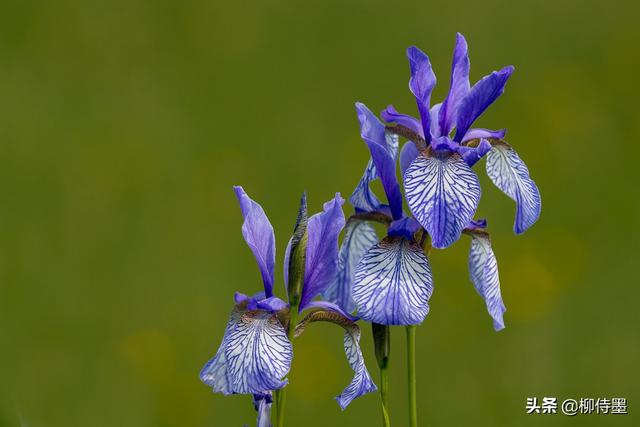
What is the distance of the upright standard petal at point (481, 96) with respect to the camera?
1171 mm

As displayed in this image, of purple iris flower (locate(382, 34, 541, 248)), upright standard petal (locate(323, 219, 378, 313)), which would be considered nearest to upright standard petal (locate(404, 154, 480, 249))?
purple iris flower (locate(382, 34, 541, 248))

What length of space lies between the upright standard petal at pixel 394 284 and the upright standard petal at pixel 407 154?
0.56 feet

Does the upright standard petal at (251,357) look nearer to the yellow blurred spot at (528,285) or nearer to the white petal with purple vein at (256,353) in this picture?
the white petal with purple vein at (256,353)

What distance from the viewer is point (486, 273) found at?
1.24 metres

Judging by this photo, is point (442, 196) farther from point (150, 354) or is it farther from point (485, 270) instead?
point (150, 354)

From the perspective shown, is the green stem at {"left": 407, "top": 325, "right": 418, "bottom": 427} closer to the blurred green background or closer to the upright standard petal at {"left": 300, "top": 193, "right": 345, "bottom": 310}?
the upright standard petal at {"left": 300, "top": 193, "right": 345, "bottom": 310}

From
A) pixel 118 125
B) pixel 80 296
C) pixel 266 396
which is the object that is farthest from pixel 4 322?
pixel 266 396

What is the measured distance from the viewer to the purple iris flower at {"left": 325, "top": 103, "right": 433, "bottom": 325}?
3.51ft

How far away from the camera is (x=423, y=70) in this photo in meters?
1.19

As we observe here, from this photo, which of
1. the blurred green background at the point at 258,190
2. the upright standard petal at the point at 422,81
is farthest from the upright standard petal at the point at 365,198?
the blurred green background at the point at 258,190

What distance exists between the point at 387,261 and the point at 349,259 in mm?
225

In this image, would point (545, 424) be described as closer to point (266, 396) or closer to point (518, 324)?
point (518, 324)

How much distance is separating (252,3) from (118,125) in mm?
851

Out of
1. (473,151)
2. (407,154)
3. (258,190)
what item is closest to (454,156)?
(473,151)
